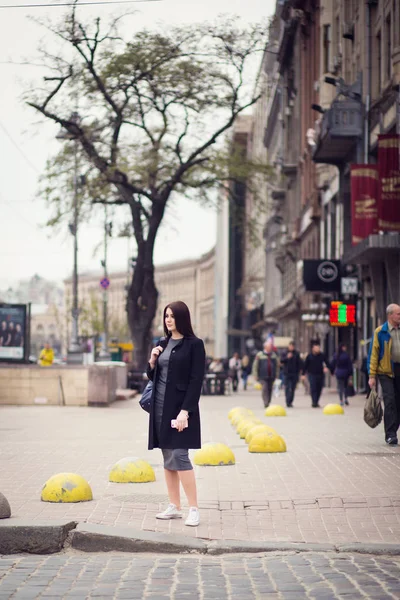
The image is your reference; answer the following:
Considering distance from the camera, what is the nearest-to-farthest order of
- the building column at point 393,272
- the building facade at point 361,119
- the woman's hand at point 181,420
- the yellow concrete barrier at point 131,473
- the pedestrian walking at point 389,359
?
the woman's hand at point 181,420 < the yellow concrete barrier at point 131,473 < the pedestrian walking at point 389,359 < the building facade at point 361,119 < the building column at point 393,272

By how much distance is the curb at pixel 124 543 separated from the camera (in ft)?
26.8

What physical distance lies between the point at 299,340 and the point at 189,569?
57.5 m

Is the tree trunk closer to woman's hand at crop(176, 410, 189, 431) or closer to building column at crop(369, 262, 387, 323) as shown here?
building column at crop(369, 262, 387, 323)

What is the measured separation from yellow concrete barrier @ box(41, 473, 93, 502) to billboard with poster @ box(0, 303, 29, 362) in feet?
67.3

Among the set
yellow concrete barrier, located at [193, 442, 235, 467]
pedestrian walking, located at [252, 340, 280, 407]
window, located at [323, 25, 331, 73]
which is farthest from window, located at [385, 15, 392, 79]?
yellow concrete barrier, located at [193, 442, 235, 467]

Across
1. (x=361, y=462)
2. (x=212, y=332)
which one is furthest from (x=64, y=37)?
(x=212, y=332)

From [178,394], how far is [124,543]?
4.05 ft

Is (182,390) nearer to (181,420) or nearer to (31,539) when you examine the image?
(181,420)

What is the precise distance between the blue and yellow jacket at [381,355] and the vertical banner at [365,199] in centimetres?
1803

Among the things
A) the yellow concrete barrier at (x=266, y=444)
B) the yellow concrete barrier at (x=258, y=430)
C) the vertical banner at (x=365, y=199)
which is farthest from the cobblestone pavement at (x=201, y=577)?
the vertical banner at (x=365, y=199)

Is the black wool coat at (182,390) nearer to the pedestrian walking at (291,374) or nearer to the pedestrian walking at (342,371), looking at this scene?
the pedestrian walking at (291,374)

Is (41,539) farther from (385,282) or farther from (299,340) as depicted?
(299,340)

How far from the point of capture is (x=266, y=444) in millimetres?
15352

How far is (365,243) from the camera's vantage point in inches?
1277
